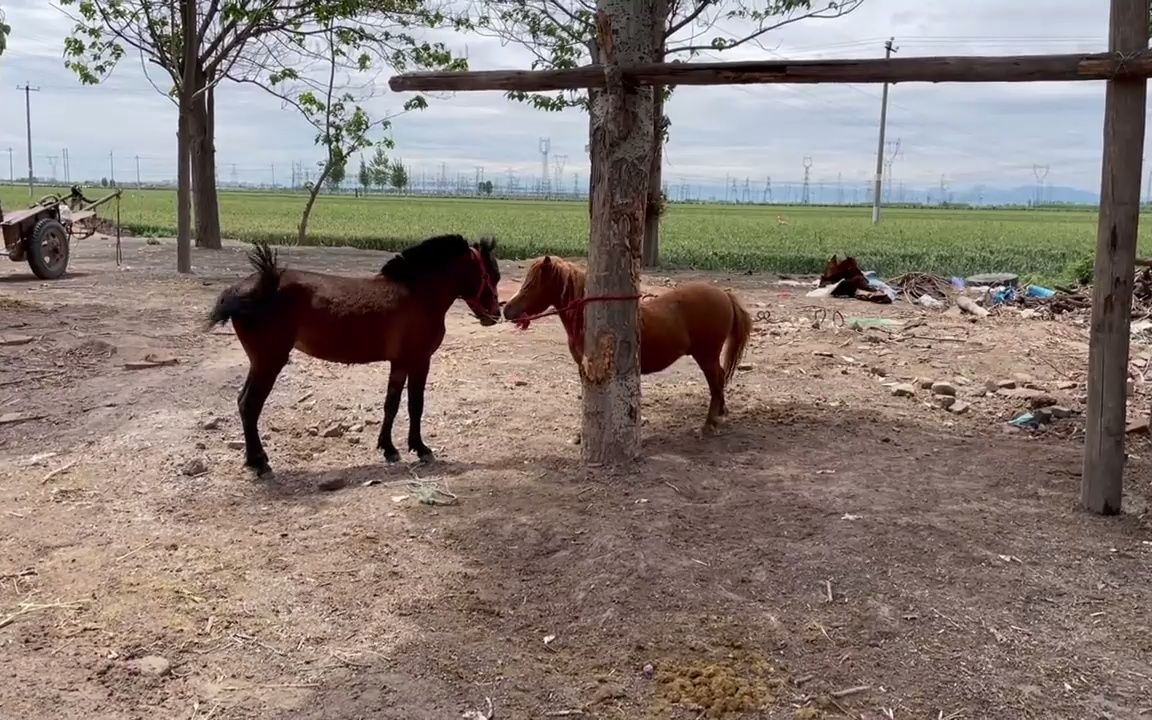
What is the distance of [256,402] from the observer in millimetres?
5434

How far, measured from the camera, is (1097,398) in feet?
15.5

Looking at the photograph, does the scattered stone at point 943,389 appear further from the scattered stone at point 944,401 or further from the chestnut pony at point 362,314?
the chestnut pony at point 362,314

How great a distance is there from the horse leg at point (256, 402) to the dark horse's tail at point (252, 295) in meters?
0.31

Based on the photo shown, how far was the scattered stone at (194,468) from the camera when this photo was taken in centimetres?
555

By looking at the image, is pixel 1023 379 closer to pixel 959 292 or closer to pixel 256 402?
pixel 256 402

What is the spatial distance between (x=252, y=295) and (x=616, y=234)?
202 centimetres

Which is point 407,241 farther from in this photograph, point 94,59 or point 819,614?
point 819,614

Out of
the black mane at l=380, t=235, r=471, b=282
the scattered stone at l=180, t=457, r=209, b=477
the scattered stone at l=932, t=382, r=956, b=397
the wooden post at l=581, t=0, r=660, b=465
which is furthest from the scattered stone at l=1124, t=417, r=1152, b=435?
the scattered stone at l=180, t=457, r=209, b=477

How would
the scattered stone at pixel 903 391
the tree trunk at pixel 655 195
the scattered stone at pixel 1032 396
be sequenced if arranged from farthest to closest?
the tree trunk at pixel 655 195 → the scattered stone at pixel 903 391 → the scattered stone at pixel 1032 396

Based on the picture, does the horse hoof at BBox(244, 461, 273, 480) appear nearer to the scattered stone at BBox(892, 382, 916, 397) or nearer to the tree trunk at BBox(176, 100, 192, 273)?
the scattered stone at BBox(892, 382, 916, 397)

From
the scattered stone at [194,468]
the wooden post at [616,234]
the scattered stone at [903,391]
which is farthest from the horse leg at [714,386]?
the scattered stone at [194,468]

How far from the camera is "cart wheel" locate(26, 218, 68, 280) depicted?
43.6ft

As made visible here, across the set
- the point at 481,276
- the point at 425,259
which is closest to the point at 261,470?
the point at 425,259

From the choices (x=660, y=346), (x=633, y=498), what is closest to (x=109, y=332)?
(x=660, y=346)
